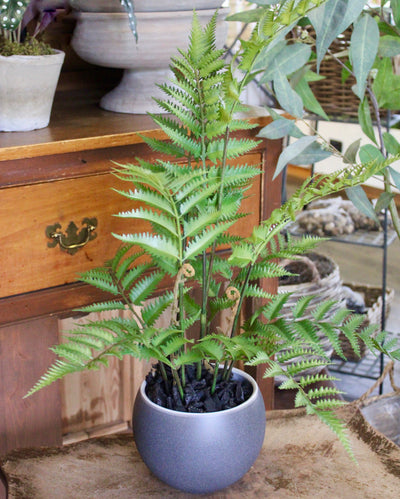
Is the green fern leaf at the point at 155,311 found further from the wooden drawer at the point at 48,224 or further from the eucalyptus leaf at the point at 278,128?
the eucalyptus leaf at the point at 278,128

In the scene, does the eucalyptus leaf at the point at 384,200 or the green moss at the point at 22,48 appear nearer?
the green moss at the point at 22,48

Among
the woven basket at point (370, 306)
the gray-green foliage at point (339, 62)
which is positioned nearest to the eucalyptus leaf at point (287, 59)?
the gray-green foliage at point (339, 62)

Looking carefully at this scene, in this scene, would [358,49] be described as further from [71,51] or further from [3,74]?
[71,51]

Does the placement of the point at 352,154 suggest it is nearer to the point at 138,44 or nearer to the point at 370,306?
the point at 138,44

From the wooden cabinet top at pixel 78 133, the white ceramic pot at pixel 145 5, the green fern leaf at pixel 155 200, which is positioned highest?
the white ceramic pot at pixel 145 5

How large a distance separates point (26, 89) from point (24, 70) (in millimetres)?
30

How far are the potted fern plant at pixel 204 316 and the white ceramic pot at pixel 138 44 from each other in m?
0.33

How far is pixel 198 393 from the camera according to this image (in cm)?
82

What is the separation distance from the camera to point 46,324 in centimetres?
110

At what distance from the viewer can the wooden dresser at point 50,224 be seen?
959 mm

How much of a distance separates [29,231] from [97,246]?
0.11 metres

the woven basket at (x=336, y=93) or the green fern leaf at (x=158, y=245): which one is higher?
the green fern leaf at (x=158, y=245)

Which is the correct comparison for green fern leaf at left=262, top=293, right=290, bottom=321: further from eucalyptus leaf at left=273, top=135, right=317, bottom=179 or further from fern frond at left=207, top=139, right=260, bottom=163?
eucalyptus leaf at left=273, top=135, right=317, bottom=179

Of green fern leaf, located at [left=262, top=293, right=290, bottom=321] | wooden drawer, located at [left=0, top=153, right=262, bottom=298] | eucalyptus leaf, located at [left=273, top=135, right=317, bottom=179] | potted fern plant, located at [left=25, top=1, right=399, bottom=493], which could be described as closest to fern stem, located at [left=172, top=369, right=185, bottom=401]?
potted fern plant, located at [left=25, top=1, right=399, bottom=493]
